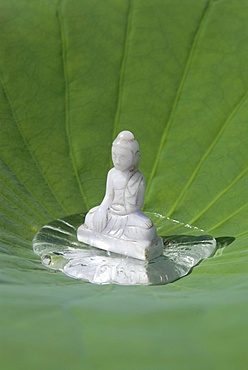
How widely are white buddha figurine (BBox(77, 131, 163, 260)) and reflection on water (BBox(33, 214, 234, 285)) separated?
0.04m

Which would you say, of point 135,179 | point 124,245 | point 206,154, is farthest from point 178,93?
point 124,245

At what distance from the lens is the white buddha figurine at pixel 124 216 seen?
2.32m

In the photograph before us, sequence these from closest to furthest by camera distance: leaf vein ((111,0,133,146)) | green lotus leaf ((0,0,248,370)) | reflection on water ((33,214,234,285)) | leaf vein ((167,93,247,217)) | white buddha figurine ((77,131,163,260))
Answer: reflection on water ((33,214,234,285))
white buddha figurine ((77,131,163,260))
green lotus leaf ((0,0,248,370))
leaf vein ((167,93,247,217))
leaf vein ((111,0,133,146))

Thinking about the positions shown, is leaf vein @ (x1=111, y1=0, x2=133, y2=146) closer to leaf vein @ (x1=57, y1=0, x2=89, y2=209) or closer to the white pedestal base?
leaf vein @ (x1=57, y1=0, x2=89, y2=209)

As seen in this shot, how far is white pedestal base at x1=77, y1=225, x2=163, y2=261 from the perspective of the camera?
2.33m

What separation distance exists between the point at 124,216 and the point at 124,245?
115 mm

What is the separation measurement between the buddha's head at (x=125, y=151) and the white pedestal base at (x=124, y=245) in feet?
0.91

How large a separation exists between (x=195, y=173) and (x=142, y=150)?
298 mm

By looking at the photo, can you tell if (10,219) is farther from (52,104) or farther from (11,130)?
(52,104)

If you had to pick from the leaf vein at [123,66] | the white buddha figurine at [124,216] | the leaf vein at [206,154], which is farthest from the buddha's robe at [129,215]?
the leaf vein at [123,66]

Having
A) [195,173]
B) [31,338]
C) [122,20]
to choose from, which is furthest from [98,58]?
[31,338]

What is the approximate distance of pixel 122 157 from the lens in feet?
7.62

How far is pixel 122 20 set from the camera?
3539mm

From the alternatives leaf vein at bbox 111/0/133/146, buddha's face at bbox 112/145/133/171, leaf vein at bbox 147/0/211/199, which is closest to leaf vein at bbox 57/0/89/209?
leaf vein at bbox 111/0/133/146
